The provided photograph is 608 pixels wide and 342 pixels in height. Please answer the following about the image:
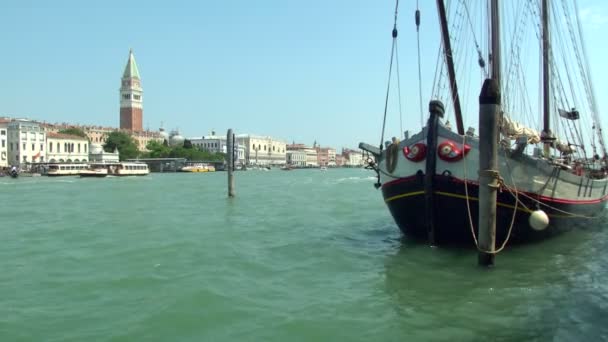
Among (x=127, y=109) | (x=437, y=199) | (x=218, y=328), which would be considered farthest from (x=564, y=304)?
(x=127, y=109)

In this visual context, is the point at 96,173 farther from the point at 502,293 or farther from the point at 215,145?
the point at 215,145

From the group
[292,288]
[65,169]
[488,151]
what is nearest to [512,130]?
[488,151]

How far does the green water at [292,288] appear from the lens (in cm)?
729

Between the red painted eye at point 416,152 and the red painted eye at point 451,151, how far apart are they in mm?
437

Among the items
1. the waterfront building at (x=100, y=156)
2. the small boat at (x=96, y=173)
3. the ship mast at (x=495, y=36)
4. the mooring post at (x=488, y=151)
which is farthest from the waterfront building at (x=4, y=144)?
the mooring post at (x=488, y=151)

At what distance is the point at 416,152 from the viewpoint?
495 inches

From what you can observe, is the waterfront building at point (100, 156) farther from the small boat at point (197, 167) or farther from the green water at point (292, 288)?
the green water at point (292, 288)

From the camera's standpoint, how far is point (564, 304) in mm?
8273

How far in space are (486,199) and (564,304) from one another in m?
2.50

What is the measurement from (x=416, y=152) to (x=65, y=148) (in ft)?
367

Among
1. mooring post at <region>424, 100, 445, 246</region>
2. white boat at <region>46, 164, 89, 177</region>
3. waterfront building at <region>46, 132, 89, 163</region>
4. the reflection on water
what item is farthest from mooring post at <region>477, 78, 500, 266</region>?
waterfront building at <region>46, 132, 89, 163</region>

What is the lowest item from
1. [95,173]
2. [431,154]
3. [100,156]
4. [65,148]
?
[95,173]

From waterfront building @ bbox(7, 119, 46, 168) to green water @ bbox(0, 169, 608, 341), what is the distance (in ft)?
311

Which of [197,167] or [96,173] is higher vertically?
[197,167]
